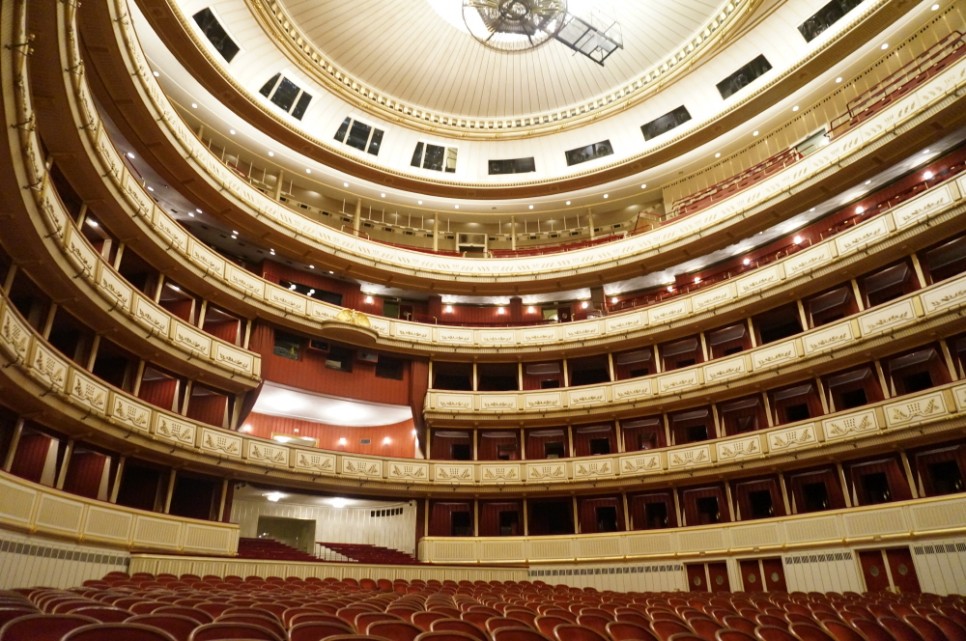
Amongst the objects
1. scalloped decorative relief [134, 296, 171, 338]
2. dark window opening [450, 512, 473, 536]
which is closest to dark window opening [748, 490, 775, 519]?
dark window opening [450, 512, 473, 536]

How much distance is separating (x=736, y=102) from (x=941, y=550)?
12.9m

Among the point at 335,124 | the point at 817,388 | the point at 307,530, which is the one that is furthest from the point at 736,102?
the point at 307,530

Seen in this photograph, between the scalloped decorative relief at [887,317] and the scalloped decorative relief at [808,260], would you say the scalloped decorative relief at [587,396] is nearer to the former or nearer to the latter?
the scalloped decorative relief at [808,260]

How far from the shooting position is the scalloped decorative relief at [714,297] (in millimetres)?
17016

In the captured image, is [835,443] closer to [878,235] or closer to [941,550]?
[941,550]

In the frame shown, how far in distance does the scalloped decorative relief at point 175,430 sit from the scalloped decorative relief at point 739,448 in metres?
12.3

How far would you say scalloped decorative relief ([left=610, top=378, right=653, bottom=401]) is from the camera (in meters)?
17.4

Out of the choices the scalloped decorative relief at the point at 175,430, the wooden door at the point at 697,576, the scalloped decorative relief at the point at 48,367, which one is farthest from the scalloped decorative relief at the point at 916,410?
the scalloped decorative relief at the point at 48,367

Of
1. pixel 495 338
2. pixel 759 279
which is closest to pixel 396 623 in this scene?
pixel 759 279

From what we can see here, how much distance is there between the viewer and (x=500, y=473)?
56.9 ft

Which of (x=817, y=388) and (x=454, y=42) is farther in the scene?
(x=454, y=42)

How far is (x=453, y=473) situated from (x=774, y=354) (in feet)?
29.3

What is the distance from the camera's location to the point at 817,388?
15523mm

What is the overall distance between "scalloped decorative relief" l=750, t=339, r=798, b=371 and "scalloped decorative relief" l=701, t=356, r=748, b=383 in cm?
31
